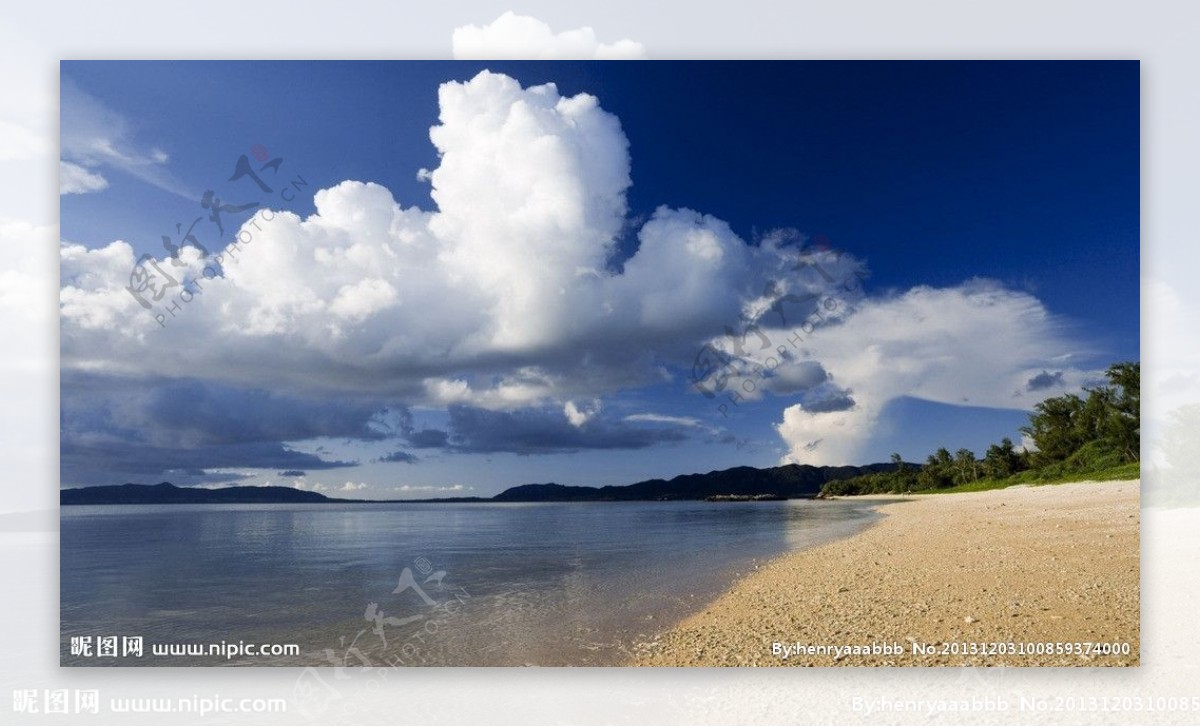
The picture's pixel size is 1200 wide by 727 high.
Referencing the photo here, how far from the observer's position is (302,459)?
8914 millimetres

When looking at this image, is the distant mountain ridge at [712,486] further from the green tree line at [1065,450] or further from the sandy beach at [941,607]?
the sandy beach at [941,607]

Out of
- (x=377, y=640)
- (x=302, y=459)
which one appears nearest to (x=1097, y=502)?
(x=377, y=640)

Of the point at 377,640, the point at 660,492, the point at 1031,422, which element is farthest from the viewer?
the point at 660,492

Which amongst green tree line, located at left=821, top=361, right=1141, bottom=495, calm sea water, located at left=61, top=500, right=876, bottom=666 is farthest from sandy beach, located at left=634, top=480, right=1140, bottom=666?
green tree line, located at left=821, top=361, right=1141, bottom=495

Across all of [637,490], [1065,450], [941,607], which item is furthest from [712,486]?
[1065,450]

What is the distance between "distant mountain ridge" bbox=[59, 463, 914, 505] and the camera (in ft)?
27.1

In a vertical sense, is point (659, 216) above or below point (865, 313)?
above

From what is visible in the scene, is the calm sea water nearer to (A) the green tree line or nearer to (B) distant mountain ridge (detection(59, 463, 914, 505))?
(B) distant mountain ridge (detection(59, 463, 914, 505))

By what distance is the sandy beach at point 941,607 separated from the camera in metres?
6.25

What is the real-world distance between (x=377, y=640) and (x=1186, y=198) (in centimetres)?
892

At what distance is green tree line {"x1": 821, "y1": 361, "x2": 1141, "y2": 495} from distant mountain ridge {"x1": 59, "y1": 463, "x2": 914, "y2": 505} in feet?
2.42

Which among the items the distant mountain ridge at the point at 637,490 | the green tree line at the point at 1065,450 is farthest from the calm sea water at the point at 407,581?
the green tree line at the point at 1065,450

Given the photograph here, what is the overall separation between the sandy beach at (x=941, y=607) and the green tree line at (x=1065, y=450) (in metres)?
1.30

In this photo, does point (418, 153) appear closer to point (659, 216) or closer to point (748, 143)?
point (659, 216)
